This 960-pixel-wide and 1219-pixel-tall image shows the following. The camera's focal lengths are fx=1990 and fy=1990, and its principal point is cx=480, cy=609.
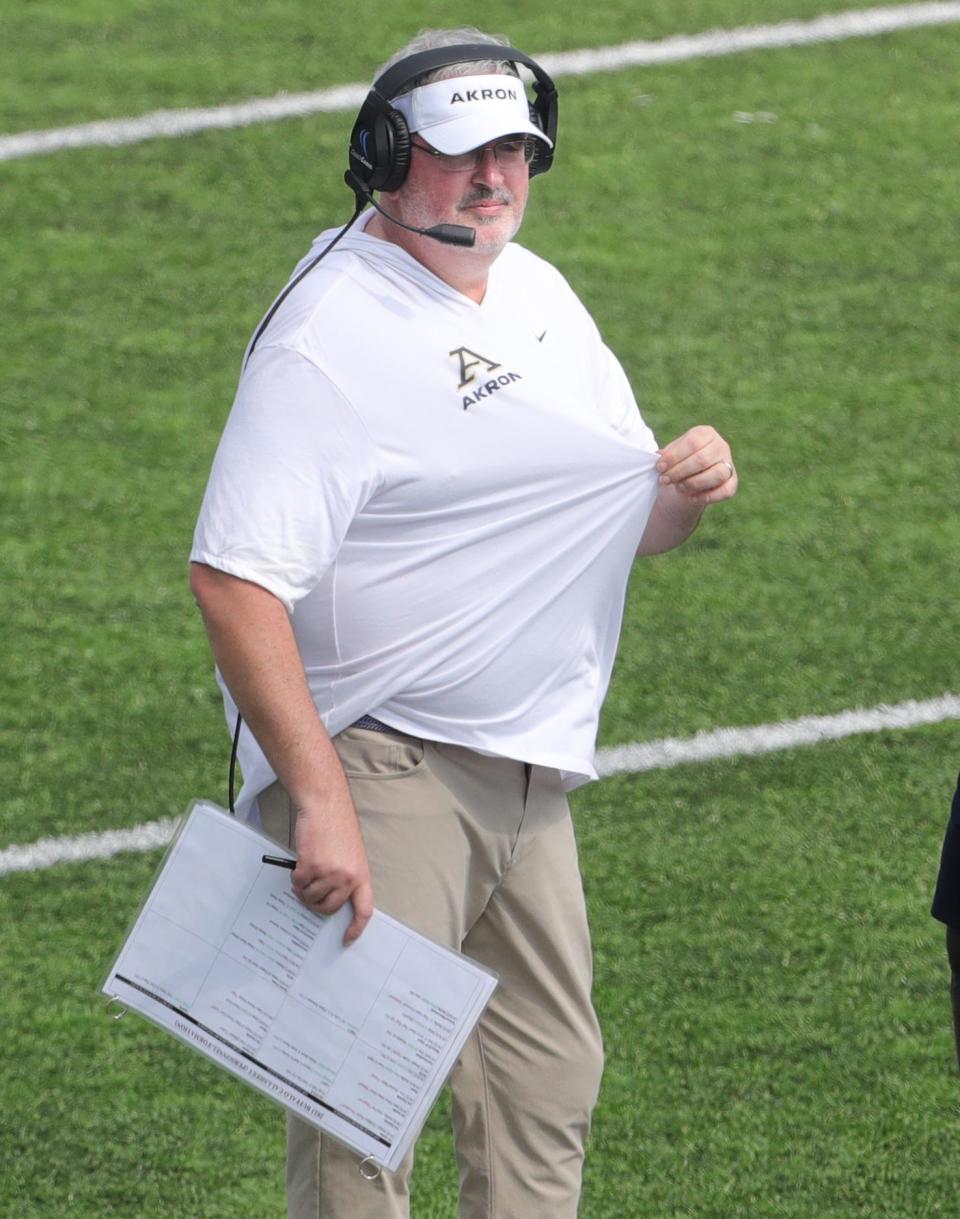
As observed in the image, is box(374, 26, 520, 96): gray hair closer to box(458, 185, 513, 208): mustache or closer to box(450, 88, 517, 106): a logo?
box(450, 88, 517, 106): a logo

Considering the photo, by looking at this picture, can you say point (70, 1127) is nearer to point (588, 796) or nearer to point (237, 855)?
point (237, 855)

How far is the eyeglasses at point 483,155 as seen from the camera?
2.71 metres

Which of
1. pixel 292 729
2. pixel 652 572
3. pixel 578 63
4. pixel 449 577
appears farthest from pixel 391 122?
pixel 578 63

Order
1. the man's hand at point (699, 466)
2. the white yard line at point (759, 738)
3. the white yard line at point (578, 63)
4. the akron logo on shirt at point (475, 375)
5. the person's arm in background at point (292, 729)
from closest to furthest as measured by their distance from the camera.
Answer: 1. the person's arm in background at point (292, 729)
2. the akron logo on shirt at point (475, 375)
3. the man's hand at point (699, 466)
4. the white yard line at point (759, 738)
5. the white yard line at point (578, 63)

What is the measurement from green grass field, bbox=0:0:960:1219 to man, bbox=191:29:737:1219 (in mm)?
651

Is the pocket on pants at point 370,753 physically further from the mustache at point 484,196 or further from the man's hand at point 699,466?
the mustache at point 484,196

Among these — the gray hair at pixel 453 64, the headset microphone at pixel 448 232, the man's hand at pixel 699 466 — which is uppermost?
the gray hair at pixel 453 64

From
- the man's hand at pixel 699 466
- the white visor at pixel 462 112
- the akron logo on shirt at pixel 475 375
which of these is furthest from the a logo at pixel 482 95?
the man's hand at pixel 699 466

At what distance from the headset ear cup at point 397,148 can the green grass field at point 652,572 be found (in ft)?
5.73

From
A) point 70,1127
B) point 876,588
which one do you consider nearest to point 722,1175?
point 70,1127

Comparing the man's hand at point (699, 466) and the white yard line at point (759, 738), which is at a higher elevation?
the man's hand at point (699, 466)

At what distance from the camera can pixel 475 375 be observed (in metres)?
2.65

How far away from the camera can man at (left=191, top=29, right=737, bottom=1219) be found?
2.52 metres

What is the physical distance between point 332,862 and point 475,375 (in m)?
0.67
